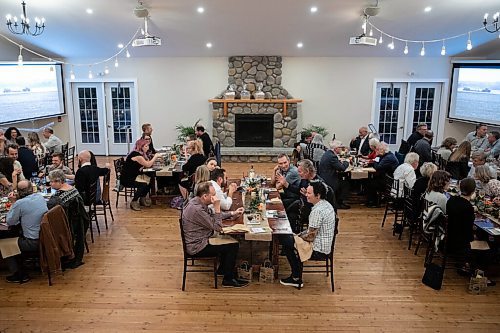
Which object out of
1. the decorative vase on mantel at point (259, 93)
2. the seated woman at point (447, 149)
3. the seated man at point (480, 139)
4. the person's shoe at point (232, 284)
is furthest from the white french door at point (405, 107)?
the person's shoe at point (232, 284)

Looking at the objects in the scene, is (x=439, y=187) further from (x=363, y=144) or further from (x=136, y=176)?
(x=136, y=176)

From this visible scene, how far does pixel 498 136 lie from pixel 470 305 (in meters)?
5.53

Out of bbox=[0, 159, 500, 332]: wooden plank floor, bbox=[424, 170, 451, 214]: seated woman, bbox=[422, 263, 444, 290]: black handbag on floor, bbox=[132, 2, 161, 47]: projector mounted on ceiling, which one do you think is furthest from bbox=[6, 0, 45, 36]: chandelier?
bbox=[422, 263, 444, 290]: black handbag on floor

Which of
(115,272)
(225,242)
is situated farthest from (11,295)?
(225,242)

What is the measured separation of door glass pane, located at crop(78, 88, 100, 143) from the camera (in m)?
12.9

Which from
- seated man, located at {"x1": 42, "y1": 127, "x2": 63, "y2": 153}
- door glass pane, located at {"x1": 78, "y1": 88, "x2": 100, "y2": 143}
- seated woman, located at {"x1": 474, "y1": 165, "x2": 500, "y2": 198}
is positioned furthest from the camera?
door glass pane, located at {"x1": 78, "y1": 88, "x2": 100, "y2": 143}

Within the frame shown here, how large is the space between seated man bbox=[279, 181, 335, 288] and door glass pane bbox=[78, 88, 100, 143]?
9.78 m

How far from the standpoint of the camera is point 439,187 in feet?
18.3

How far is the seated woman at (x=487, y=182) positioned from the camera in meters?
5.76

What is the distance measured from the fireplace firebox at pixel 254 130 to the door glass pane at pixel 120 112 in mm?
3361

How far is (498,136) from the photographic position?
9.00 meters

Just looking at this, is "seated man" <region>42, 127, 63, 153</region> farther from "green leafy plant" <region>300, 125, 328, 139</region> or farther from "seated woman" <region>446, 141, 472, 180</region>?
"seated woman" <region>446, 141, 472, 180</region>

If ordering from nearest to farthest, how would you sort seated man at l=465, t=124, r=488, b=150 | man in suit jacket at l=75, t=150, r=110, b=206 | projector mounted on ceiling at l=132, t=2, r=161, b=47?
man in suit jacket at l=75, t=150, r=110, b=206 < projector mounted on ceiling at l=132, t=2, r=161, b=47 < seated man at l=465, t=124, r=488, b=150

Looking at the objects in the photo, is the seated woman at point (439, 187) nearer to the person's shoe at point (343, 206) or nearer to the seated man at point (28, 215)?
the person's shoe at point (343, 206)
